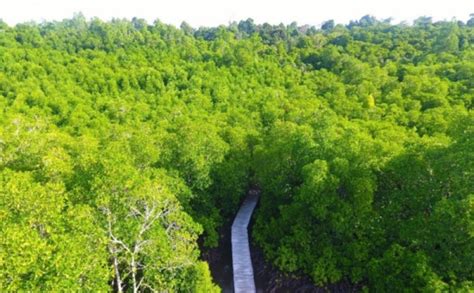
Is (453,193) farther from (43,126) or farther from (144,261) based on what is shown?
(43,126)

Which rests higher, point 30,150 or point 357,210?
point 30,150

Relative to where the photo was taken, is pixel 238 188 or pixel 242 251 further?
pixel 238 188

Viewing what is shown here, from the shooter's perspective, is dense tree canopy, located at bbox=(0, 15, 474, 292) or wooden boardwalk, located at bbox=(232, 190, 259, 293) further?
wooden boardwalk, located at bbox=(232, 190, 259, 293)

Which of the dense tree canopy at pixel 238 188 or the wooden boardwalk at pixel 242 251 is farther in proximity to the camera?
the wooden boardwalk at pixel 242 251

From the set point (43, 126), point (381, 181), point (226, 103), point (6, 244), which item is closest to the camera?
point (6, 244)

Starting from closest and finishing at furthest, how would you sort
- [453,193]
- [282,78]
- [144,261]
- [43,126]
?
[144,261] → [453,193] → [43,126] → [282,78]

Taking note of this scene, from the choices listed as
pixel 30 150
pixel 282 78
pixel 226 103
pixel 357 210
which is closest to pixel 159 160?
pixel 30 150

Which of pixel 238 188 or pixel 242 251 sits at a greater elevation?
pixel 238 188

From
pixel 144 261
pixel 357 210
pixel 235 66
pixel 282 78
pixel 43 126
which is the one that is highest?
pixel 235 66
